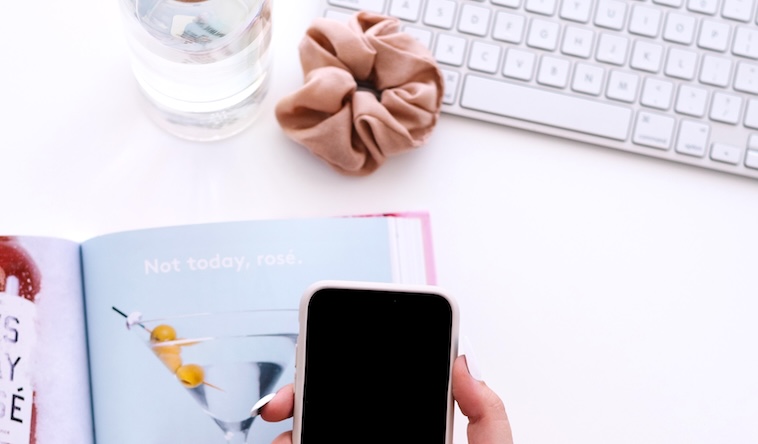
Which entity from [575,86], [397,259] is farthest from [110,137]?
[575,86]

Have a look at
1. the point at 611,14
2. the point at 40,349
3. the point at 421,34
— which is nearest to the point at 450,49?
the point at 421,34

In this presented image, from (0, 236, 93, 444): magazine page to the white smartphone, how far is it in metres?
0.17

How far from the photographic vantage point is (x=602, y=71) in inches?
22.4

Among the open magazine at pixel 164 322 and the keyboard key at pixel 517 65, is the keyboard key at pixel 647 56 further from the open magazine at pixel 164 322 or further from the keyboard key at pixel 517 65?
the open magazine at pixel 164 322

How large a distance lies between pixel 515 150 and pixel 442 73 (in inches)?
3.2

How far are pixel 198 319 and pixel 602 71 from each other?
35 cm

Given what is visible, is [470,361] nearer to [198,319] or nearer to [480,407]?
[480,407]

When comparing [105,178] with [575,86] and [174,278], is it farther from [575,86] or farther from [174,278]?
[575,86]

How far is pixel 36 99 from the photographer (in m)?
0.56

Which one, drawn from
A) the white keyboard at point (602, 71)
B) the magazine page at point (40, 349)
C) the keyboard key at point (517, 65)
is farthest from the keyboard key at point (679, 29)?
the magazine page at point (40, 349)

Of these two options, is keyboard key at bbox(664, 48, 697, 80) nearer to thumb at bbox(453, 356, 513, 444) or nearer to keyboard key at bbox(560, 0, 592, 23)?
keyboard key at bbox(560, 0, 592, 23)

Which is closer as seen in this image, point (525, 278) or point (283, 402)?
point (283, 402)

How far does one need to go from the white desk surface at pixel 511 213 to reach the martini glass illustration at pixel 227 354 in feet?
0.25

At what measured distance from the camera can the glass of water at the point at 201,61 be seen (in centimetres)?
50
